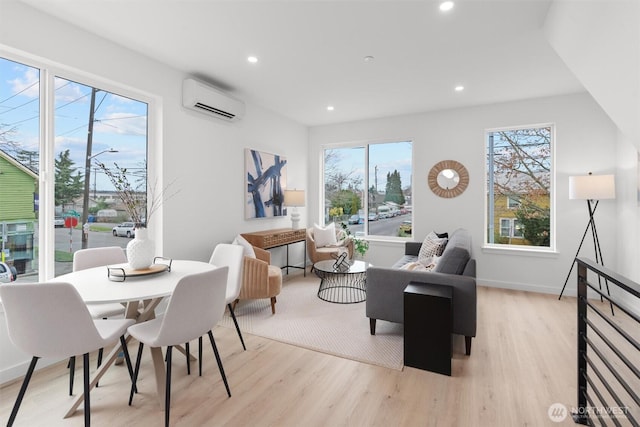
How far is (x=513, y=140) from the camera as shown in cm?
454

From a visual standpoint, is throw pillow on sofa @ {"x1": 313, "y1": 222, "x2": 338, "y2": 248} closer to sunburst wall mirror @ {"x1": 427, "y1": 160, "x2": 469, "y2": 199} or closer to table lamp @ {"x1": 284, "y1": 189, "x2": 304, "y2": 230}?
table lamp @ {"x1": 284, "y1": 189, "x2": 304, "y2": 230}

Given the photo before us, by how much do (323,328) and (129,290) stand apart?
1847mm

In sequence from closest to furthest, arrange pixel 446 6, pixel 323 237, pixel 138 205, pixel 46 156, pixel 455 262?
pixel 446 6 → pixel 46 156 → pixel 455 262 → pixel 138 205 → pixel 323 237

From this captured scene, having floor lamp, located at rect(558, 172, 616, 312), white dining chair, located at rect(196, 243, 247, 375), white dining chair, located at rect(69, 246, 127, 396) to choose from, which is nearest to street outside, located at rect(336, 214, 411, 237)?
floor lamp, located at rect(558, 172, 616, 312)

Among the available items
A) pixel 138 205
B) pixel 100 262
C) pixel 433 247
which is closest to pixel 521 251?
pixel 433 247

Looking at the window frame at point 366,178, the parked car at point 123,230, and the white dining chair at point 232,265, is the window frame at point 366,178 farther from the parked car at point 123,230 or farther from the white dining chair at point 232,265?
the parked car at point 123,230

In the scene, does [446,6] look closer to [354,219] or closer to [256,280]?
[256,280]

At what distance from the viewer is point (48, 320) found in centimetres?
153

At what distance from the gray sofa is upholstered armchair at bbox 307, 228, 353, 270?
1791 mm

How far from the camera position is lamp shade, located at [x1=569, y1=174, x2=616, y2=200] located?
3605 millimetres

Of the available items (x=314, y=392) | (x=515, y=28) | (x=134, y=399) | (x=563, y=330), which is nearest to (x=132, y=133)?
(x=134, y=399)

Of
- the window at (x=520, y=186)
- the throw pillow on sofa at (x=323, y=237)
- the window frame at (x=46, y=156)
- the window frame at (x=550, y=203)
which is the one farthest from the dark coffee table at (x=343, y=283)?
the window frame at (x=46, y=156)

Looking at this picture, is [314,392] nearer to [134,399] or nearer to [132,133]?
[134,399]

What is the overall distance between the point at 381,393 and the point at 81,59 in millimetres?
3547
